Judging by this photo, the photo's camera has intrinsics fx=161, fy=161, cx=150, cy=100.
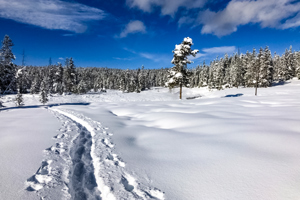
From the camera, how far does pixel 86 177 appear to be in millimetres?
4266

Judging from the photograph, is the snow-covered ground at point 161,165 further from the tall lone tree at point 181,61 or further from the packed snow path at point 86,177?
A: the tall lone tree at point 181,61

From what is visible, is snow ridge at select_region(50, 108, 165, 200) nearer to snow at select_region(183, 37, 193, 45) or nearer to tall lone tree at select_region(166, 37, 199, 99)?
tall lone tree at select_region(166, 37, 199, 99)

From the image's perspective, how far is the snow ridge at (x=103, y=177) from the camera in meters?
3.50

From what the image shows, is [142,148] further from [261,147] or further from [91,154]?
[261,147]

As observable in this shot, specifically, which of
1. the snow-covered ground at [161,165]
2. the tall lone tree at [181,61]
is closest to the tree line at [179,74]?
the tall lone tree at [181,61]

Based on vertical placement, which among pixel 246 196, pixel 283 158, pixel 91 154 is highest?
pixel 283 158

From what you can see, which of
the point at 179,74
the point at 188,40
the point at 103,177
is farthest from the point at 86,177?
the point at 188,40

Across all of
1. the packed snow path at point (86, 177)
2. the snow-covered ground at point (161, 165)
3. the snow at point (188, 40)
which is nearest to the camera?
the snow-covered ground at point (161, 165)

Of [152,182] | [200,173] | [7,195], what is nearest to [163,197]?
[152,182]

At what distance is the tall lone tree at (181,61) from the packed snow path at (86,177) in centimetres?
2043

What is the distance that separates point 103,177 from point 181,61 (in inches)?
892

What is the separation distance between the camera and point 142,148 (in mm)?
5957

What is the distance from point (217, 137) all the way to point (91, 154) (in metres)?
4.66

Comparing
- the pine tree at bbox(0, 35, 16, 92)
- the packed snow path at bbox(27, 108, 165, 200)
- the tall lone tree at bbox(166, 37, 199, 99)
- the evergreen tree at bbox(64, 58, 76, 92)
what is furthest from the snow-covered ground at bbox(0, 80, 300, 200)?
the evergreen tree at bbox(64, 58, 76, 92)
